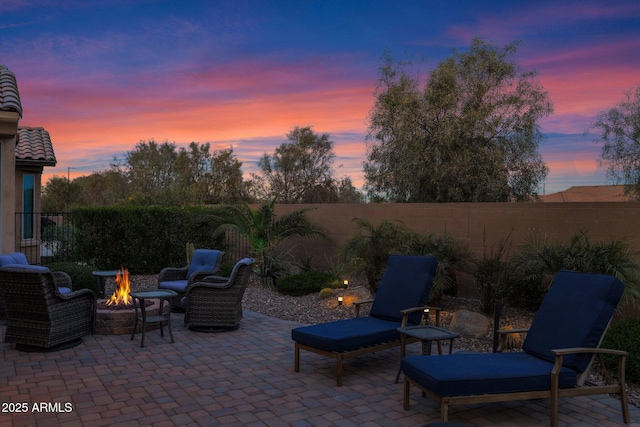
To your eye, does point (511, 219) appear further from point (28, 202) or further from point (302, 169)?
point (302, 169)

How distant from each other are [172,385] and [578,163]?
17171 millimetres

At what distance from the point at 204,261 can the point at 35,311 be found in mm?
3337

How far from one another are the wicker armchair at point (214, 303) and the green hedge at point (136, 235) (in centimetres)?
620

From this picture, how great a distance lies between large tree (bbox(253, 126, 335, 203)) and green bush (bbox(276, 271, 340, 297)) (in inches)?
754

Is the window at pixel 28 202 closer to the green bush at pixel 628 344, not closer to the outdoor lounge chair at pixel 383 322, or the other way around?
the outdoor lounge chair at pixel 383 322

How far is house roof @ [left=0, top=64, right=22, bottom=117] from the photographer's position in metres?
9.41

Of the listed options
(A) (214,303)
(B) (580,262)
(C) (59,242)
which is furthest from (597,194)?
(C) (59,242)

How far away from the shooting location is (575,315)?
4.71 meters

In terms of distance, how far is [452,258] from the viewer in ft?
28.3

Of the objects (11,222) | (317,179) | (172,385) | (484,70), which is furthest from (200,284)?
(317,179)

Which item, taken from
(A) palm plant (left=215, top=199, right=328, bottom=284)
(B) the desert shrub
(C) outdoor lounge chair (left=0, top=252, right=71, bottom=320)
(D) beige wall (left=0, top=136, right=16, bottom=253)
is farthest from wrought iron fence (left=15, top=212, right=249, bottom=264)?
(C) outdoor lounge chair (left=0, top=252, right=71, bottom=320)

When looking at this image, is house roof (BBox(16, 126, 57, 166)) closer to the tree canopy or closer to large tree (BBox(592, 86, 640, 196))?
the tree canopy

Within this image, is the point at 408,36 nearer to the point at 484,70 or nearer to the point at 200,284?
the point at 484,70

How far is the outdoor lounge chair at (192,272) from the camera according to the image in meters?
8.94
